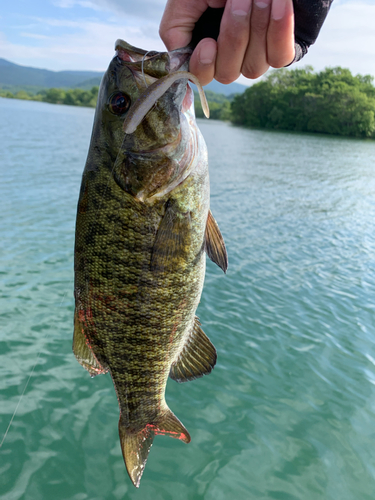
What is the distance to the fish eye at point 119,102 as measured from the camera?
2117 mm

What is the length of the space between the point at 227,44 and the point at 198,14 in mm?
349

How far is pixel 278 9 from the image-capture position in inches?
67.1

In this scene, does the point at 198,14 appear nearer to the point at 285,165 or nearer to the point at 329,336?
the point at 329,336

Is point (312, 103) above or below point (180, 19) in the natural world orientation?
above

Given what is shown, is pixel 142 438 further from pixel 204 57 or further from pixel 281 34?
pixel 281 34

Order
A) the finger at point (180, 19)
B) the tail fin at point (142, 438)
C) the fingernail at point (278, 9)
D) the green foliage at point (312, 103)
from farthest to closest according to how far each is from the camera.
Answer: the green foliage at point (312, 103), the tail fin at point (142, 438), the finger at point (180, 19), the fingernail at point (278, 9)

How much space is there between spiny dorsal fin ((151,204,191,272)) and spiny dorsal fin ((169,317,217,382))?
2.02ft

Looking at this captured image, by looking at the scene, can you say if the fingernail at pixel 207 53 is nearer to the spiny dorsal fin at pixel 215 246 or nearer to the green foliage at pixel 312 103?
the spiny dorsal fin at pixel 215 246

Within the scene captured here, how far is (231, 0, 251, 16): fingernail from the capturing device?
176cm

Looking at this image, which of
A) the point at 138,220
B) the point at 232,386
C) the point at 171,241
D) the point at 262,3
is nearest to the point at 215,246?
the point at 171,241

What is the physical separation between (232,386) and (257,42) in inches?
210

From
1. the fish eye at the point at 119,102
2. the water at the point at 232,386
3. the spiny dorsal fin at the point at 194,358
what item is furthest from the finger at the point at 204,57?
the water at the point at 232,386

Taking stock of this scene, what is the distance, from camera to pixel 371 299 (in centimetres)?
903

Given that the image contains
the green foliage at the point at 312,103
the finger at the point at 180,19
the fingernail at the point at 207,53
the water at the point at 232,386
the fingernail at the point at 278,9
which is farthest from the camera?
the green foliage at the point at 312,103
